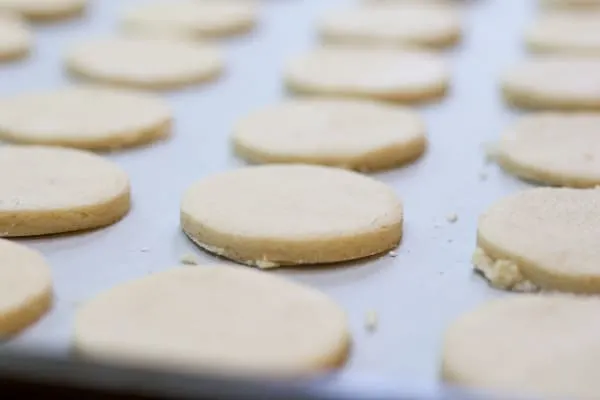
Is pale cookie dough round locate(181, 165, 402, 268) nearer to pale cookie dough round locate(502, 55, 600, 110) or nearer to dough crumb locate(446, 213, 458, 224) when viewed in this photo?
dough crumb locate(446, 213, 458, 224)

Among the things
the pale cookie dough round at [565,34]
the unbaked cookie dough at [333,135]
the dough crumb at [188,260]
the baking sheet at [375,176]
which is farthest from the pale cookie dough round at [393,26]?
the dough crumb at [188,260]

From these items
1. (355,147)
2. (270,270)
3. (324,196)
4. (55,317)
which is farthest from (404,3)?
(55,317)

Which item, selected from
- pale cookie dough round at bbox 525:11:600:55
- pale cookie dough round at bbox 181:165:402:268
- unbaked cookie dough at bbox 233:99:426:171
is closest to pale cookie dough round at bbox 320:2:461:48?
pale cookie dough round at bbox 525:11:600:55

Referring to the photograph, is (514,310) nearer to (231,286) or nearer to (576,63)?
(231,286)

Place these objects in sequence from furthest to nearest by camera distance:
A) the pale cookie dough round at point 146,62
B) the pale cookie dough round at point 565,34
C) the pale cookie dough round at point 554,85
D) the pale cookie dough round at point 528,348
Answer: the pale cookie dough round at point 565,34
the pale cookie dough round at point 146,62
the pale cookie dough round at point 554,85
the pale cookie dough round at point 528,348

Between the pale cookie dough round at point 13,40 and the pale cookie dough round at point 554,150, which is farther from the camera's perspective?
the pale cookie dough round at point 13,40

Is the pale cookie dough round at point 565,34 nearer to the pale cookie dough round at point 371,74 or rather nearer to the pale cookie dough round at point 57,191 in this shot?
the pale cookie dough round at point 371,74
